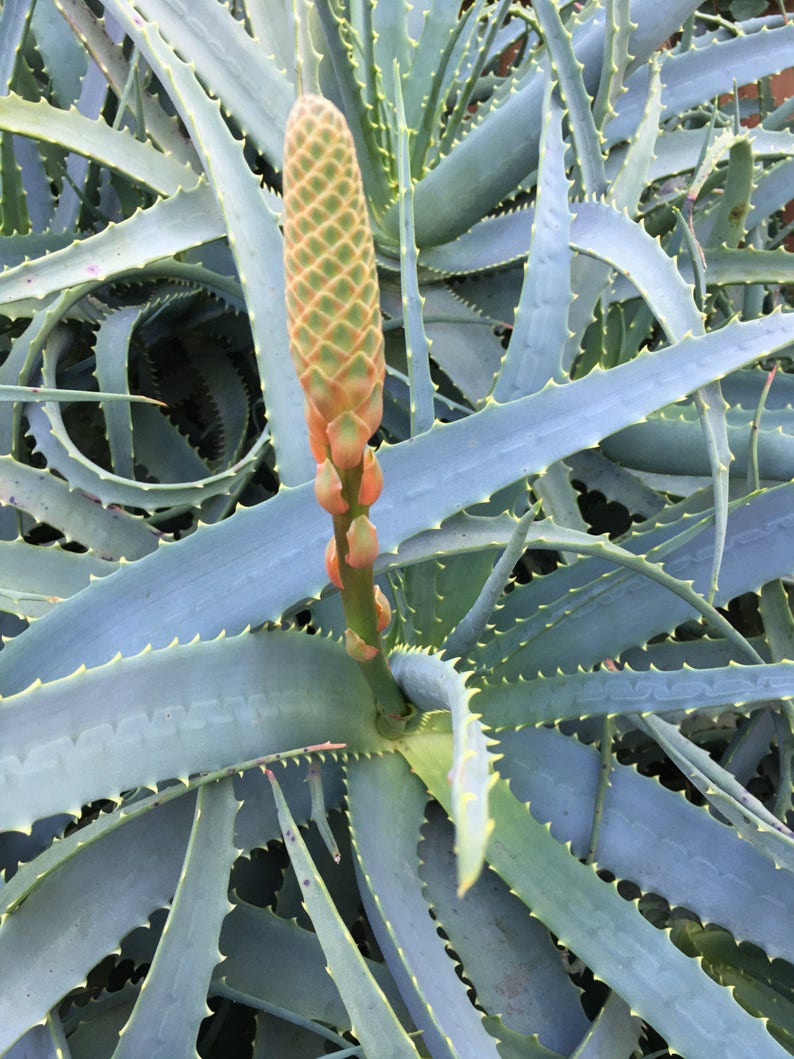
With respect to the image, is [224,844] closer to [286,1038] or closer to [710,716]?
[286,1038]

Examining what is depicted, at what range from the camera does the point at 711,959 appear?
1.93ft

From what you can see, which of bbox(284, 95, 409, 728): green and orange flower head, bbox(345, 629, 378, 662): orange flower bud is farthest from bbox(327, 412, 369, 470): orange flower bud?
bbox(345, 629, 378, 662): orange flower bud

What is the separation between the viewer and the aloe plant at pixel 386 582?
0.41m

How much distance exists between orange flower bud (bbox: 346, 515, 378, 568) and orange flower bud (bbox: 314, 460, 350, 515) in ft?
0.04

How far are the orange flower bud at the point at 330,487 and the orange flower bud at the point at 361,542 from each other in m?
0.01

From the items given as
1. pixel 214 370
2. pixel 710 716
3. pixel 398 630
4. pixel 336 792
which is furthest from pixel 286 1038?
pixel 214 370

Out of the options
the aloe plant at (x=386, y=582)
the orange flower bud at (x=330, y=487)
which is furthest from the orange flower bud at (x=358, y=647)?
the orange flower bud at (x=330, y=487)

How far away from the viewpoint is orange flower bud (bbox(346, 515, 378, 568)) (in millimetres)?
307

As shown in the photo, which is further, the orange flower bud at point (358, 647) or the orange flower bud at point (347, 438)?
the orange flower bud at point (358, 647)

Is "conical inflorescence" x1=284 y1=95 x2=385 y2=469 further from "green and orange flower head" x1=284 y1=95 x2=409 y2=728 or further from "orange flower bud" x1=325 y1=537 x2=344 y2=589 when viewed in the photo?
"orange flower bud" x1=325 y1=537 x2=344 y2=589

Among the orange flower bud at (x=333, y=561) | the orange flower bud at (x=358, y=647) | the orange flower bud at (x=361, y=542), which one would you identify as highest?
the orange flower bud at (x=333, y=561)

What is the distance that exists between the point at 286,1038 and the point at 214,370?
0.56 metres

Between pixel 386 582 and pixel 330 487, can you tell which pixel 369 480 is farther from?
pixel 386 582

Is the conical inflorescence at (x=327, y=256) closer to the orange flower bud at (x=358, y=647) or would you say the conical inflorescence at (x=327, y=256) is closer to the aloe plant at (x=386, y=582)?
the aloe plant at (x=386, y=582)
